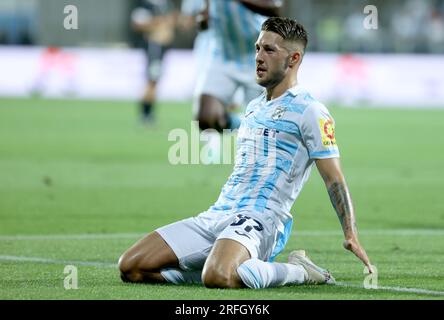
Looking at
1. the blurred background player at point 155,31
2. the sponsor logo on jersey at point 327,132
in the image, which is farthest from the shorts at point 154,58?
the sponsor logo on jersey at point 327,132

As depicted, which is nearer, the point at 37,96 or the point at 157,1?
the point at 157,1

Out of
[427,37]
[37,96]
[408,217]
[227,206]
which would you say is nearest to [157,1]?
[37,96]

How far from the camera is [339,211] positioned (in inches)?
279

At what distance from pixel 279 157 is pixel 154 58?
17.7 m

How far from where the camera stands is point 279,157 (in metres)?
7.38

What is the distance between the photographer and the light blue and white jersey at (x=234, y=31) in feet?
41.5

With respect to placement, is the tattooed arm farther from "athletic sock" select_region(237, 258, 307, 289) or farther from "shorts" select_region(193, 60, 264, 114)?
"shorts" select_region(193, 60, 264, 114)

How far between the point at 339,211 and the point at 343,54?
83.0 ft

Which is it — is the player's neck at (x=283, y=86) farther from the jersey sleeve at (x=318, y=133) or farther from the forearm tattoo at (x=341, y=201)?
the forearm tattoo at (x=341, y=201)

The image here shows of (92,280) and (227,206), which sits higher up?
(227,206)

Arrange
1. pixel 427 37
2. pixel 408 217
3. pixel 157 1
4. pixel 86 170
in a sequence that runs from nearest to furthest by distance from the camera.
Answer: pixel 408 217 → pixel 86 170 → pixel 157 1 → pixel 427 37

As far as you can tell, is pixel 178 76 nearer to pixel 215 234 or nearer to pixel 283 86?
pixel 283 86

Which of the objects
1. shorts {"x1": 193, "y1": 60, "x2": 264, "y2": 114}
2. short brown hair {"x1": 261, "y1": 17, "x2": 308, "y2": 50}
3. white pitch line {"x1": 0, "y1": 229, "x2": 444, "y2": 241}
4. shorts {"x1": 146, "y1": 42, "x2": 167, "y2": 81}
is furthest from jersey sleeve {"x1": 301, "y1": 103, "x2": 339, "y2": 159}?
shorts {"x1": 146, "y1": 42, "x2": 167, "y2": 81}

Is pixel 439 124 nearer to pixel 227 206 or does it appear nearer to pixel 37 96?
pixel 37 96
